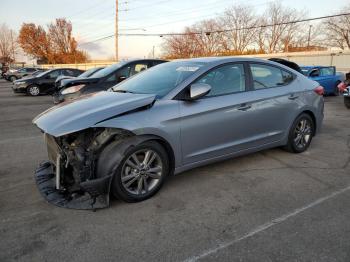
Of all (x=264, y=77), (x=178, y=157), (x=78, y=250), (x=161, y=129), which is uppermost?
(x=264, y=77)

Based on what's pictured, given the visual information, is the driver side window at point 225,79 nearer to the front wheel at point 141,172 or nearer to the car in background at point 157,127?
the car in background at point 157,127

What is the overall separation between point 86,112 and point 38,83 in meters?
15.1

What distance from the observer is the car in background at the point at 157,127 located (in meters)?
3.31

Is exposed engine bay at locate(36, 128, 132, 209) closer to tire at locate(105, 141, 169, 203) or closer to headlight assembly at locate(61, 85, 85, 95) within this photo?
tire at locate(105, 141, 169, 203)

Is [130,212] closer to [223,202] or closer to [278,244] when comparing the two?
[223,202]

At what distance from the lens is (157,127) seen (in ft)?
11.5

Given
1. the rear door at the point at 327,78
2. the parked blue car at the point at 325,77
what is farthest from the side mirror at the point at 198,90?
the rear door at the point at 327,78

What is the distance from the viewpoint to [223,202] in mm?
3549

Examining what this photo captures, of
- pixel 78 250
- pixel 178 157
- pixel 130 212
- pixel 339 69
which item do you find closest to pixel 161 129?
pixel 178 157

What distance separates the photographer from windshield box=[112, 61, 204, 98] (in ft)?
13.1

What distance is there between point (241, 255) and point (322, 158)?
317cm

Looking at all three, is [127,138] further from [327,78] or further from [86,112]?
[327,78]

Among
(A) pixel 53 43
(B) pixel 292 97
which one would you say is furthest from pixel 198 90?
(A) pixel 53 43

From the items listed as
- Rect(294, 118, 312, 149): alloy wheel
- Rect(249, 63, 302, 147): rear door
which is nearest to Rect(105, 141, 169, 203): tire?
Rect(249, 63, 302, 147): rear door
